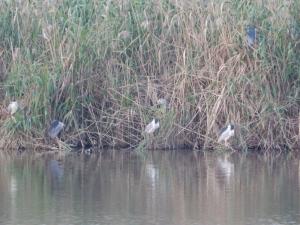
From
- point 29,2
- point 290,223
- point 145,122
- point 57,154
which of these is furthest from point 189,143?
point 290,223

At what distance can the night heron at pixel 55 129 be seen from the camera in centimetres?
1191

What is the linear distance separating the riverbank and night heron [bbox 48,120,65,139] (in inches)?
3.7

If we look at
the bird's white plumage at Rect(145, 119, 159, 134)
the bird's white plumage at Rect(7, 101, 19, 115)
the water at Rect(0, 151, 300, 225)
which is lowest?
the water at Rect(0, 151, 300, 225)

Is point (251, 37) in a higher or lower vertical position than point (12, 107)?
higher

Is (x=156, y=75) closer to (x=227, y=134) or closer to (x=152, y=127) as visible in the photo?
(x=152, y=127)

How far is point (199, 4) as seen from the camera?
12750 millimetres

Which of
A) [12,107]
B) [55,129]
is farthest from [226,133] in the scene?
[12,107]

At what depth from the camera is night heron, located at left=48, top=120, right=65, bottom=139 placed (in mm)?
11906

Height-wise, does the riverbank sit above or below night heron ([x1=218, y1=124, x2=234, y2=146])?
above

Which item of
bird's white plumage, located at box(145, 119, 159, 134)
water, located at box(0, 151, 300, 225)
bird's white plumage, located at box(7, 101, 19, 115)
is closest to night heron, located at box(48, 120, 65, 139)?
water, located at box(0, 151, 300, 225)

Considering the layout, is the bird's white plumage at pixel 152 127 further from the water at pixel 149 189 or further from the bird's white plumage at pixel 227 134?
the bird's white plumage at pixel 227 134

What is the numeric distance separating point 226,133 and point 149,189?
233cm

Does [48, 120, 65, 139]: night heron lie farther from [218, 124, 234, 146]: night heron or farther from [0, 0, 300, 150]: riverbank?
[218, 124, 234, 146]: night heron

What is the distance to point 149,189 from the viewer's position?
9648mm
